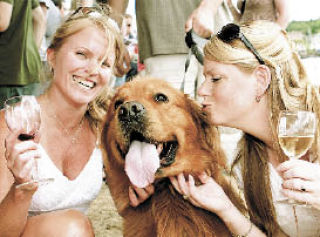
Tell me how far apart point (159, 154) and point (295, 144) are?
808 mm

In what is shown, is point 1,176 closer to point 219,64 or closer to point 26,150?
point 26,150

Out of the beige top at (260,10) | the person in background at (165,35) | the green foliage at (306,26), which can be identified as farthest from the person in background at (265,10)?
the green foliage at (306,26)

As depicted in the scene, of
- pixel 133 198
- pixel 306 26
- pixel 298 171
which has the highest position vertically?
pixel 298 171

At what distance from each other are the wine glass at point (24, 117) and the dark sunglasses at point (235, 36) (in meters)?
1.06

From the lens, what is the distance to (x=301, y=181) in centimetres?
158

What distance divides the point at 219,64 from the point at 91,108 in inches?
38.3

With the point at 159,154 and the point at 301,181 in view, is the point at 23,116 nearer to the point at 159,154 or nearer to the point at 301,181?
the point at 159,154

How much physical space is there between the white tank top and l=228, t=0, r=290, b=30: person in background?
5.89 ft

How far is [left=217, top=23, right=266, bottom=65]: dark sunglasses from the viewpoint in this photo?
2.08m

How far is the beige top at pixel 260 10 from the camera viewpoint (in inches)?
126

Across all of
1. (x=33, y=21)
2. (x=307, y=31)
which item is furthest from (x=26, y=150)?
(x=307, y=31)

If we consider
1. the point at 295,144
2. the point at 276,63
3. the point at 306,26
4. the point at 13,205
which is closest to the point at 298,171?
the point at 295,144

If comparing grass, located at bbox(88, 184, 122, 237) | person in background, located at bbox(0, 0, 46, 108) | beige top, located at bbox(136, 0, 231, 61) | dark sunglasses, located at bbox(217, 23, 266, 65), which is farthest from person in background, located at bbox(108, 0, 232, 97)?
grass, located at bbox(88, 184, 122, 237)

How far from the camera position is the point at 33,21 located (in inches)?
163
